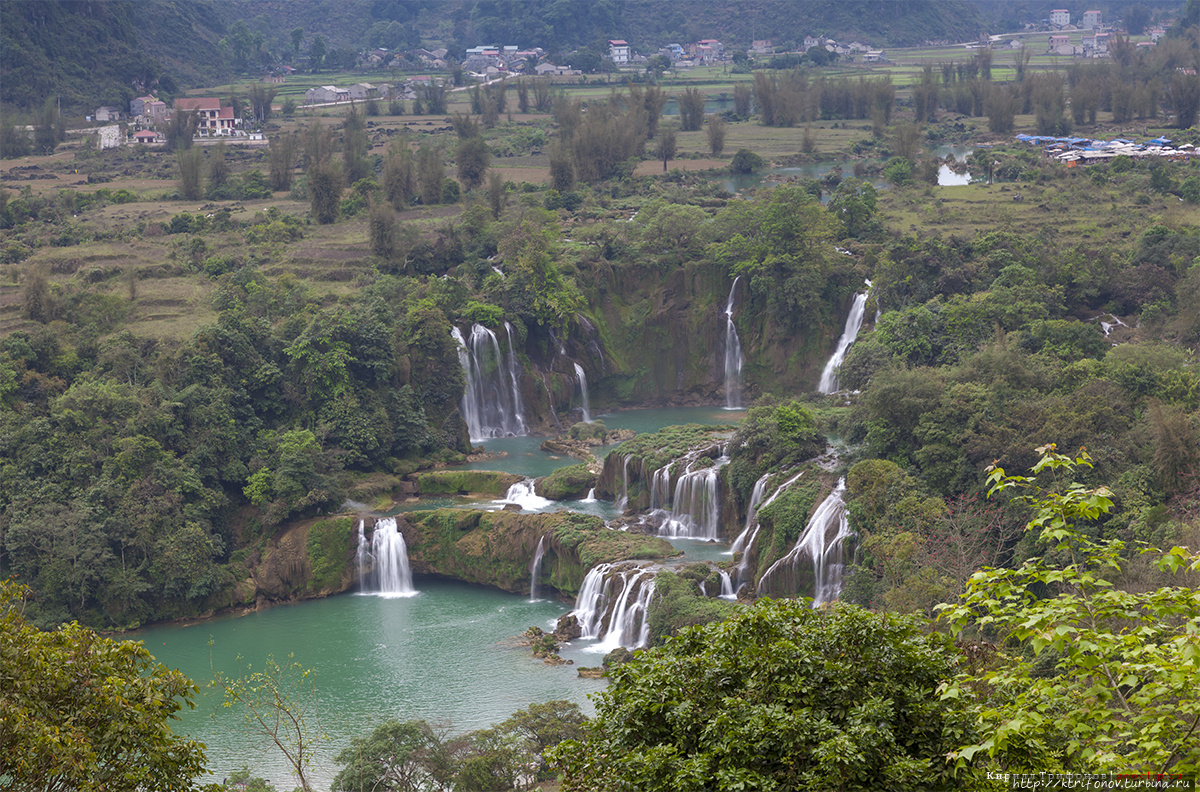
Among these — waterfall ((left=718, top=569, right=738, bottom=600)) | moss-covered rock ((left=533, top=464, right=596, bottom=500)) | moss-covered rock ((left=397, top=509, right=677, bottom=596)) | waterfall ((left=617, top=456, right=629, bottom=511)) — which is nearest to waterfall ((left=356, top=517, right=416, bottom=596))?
moss-covered rock ((left=397, top=509, right=677, bottom=596))

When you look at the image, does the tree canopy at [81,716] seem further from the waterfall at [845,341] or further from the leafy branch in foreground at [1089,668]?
the waterfall at [845,341]

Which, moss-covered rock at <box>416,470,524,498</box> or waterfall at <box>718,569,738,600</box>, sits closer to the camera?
waterfall at <box>718,569,738,600</box>

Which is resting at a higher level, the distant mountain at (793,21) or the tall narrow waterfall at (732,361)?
the distant mountain at (793,21)

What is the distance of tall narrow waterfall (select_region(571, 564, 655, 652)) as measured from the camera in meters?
35.8

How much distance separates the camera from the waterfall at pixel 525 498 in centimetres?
4512

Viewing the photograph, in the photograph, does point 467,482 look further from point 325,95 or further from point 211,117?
point 325,95

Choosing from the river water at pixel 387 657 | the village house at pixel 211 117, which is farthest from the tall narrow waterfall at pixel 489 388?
the village house at pixel 211 117

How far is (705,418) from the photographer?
190 feet

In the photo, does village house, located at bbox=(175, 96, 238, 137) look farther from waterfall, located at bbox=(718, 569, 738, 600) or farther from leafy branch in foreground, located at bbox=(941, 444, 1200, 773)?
leafy branch in foreground, located at bbox=(941, 444, 1200, 773)

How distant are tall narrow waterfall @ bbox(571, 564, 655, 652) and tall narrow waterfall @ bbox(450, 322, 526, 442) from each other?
1757 centimetres

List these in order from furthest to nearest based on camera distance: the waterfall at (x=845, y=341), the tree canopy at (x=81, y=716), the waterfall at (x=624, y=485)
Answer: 1. the waterfall at (x=845, y=341)
2. the waterfall at (x=624, y=485)
3. the tree canopy at (x=81, y=716)

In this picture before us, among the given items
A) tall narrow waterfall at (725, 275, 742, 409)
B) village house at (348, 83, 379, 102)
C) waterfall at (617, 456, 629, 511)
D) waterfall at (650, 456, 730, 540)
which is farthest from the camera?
village house at (348, 83, 379, 102)

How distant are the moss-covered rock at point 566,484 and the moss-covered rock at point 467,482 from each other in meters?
1.25

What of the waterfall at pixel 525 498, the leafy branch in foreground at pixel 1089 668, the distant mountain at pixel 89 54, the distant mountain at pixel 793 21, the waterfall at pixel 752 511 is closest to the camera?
the leafy branch in foreground at pixel 1089 668
